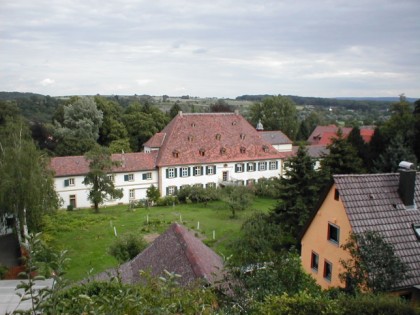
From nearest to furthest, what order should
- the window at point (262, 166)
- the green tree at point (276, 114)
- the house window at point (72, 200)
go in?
the house window at point (72, 200) < the window at point (262, 166) < the green tree at point (276, 114)

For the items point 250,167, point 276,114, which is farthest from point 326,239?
point 276,114

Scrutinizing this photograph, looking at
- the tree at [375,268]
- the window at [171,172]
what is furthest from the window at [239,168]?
the tree at [375,268]

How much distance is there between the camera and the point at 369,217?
15.2m

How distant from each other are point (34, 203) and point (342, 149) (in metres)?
19.6

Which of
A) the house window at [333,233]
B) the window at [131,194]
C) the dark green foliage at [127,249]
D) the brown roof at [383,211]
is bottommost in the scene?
the window at [131,194]

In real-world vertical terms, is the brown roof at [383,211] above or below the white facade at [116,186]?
above

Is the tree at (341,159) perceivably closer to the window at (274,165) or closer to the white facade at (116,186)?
the white facade at (116,186)

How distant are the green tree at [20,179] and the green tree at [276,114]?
185 ft

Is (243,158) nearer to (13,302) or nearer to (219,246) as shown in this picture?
(219,246)

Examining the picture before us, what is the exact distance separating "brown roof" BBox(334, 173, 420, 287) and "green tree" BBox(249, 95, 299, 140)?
199 ft

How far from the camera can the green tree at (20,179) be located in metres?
23.3

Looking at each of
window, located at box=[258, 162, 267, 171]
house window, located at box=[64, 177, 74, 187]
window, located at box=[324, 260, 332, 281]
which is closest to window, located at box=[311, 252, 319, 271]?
window, located at box=[324, 260, 332, 281]

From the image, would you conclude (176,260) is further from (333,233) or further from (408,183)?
(408,183)

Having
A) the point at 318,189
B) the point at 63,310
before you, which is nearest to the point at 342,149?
the point at 318,189
